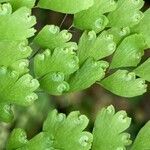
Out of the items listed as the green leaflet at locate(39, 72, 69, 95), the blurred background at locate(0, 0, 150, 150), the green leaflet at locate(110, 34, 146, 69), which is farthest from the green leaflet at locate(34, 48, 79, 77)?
the blurred background at locate(0, 0, 150, 150)

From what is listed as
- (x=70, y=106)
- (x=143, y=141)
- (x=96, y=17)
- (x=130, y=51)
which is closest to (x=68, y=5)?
(x=96, y=17)

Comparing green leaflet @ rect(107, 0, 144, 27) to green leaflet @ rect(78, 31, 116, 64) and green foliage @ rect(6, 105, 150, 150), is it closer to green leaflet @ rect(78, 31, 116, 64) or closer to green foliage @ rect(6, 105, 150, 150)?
green leaflet @ rect(78, 31, 116, 64)

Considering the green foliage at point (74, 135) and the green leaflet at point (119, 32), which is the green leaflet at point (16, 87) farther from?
the green leaflet at point (119, 32)

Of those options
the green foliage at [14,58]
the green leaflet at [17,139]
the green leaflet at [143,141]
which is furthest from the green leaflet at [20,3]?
the green leaflet at [143,141]

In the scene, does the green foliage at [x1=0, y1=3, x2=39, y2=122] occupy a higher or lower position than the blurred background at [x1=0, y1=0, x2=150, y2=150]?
higher

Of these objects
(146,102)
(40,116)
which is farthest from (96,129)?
(146,102)

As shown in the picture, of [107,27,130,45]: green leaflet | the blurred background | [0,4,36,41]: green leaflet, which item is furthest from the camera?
the blurred background

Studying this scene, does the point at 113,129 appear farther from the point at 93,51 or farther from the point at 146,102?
the point at 146,102
